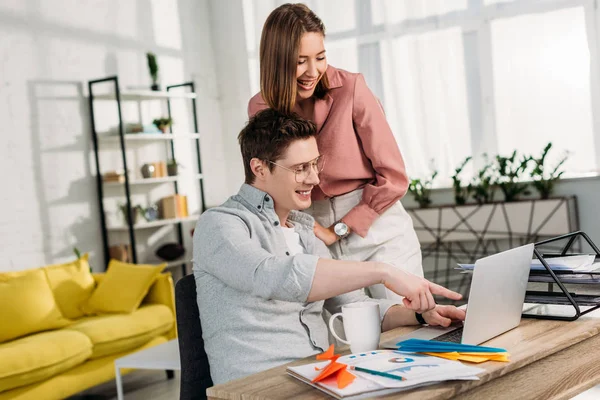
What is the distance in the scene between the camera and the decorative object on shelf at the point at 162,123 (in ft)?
19.1

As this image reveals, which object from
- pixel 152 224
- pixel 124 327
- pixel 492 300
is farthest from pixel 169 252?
pixel 492 300

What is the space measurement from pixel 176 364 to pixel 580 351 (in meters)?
1.99

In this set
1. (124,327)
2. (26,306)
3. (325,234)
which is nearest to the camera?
(325,234)

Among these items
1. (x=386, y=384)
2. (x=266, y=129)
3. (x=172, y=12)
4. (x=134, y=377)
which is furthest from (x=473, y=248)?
(x=386, y=384)

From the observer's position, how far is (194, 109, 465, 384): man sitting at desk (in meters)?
1.44

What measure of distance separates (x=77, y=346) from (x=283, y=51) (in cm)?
243

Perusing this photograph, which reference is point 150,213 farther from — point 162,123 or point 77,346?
point 77,346

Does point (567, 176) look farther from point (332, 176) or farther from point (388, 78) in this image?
point (332, 176)

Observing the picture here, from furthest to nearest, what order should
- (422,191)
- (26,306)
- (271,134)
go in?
(422,191) < (26,306) < (271,134)

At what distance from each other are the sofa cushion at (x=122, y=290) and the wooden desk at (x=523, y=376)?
307 centimetres

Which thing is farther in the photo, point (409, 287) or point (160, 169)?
point (160, 169)

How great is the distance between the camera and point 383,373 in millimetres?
1187

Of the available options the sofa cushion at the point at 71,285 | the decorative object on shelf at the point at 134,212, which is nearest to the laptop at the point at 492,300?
the sofa cushion at the point at 71,285

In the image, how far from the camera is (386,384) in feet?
3.76
